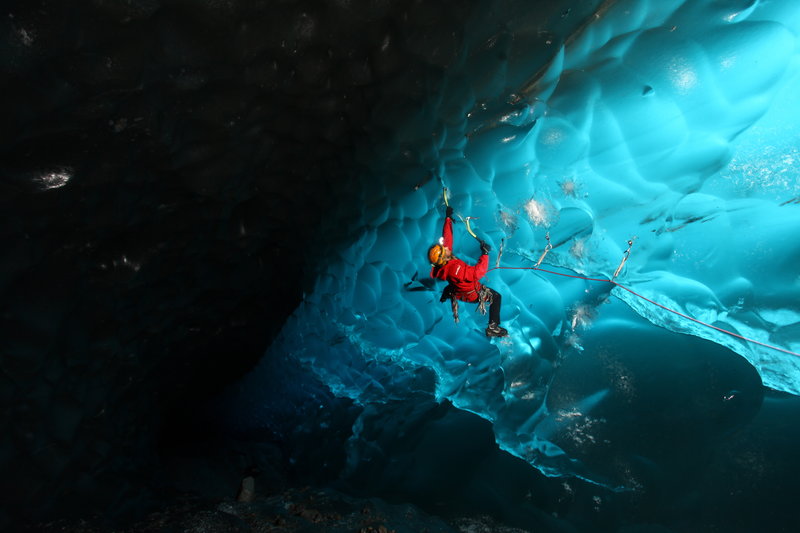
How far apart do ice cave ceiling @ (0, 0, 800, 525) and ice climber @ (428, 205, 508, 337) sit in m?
0.64

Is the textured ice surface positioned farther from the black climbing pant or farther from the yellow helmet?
the yellow helmet

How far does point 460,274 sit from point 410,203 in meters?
1.08

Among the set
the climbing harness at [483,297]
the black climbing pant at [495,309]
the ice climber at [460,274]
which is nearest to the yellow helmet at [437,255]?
the ice climber at [460,274]

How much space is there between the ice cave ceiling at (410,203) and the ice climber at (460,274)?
64 cm

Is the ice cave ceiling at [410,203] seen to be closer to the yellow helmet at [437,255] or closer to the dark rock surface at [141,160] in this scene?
the dark rock surface at [141,160]

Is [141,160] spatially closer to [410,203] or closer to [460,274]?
[410,203]

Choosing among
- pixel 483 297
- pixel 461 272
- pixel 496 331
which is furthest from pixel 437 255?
pixel 496 331

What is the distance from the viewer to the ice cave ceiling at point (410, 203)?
2.50 meters

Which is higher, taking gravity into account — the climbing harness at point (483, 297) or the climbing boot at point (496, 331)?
the climbing harness at point (483, 297)

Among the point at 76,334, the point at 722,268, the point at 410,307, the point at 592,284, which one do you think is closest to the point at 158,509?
the point at 76,334

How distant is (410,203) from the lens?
4270 mm

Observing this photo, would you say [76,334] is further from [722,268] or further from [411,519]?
[722,268]

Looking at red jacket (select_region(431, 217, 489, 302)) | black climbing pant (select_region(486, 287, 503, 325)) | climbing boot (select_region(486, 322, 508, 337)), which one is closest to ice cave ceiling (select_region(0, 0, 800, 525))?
black climbing pant (select_region(486, 287, 503, 325))

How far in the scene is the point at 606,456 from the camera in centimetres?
520
